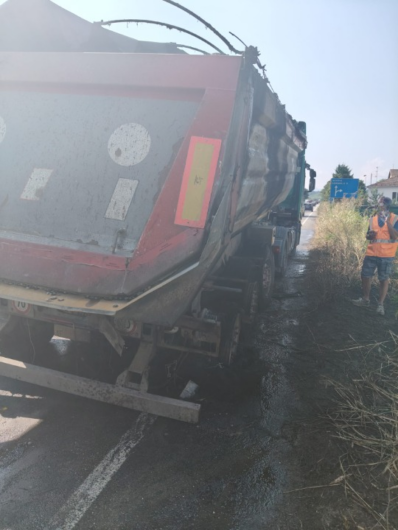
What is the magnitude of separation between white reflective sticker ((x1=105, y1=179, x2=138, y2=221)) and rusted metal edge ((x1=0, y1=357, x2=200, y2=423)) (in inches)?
48.8

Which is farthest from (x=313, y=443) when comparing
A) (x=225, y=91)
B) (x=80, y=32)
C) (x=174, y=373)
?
(x=80, y=32)

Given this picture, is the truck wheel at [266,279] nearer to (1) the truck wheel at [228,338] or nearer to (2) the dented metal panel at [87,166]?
(1) the truck wheel at [228,338]

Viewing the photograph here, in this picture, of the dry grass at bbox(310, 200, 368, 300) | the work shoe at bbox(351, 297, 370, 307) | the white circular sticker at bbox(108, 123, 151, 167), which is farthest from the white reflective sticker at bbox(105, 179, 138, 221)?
the work shoe at bbox(351, 297, 370, 307)

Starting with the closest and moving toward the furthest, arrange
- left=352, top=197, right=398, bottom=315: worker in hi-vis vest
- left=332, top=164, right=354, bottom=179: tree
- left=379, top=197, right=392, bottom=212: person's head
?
left=352, top=197, right=398, bottom=315: worker in hi-vis vest
left=379, top=197, right=392, bottom=212: person's head
left=332, top=164, right=354, bottom=179: tree

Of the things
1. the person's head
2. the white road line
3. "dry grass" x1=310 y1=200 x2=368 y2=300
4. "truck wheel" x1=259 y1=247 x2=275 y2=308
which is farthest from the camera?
"dry grass" x1=310 y1=200 x2=368 y2=300

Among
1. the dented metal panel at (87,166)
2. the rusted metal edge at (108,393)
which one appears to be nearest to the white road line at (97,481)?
the rusted metal edge at (108,393)

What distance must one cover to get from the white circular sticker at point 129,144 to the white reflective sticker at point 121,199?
0.53ft

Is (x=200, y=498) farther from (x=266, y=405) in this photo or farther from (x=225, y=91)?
(x=225, y=91)

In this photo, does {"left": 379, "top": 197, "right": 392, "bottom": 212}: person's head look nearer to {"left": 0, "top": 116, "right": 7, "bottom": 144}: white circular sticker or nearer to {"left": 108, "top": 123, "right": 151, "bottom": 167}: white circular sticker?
{"left": 108, "top": 123, "right": 151, "bottom": 167}: white circular sticker

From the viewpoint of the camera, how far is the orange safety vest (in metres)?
5.84

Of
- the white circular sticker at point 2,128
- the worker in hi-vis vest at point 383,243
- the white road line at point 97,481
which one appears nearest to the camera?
the white road line at point 97,481

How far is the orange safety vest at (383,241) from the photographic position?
19.2 ft

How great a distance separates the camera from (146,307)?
2.71 meters

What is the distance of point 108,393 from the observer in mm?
2951
